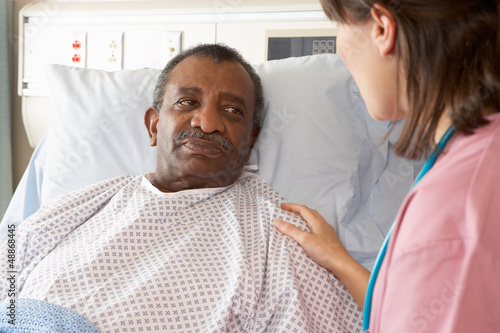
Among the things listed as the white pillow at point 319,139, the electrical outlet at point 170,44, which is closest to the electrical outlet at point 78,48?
the electrical outlet at point 170,44

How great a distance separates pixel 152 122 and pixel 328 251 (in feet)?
2.50

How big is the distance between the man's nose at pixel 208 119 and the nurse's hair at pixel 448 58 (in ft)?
2.53

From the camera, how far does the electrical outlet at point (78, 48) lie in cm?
253

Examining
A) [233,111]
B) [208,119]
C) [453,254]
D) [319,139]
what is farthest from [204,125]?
[453,254]

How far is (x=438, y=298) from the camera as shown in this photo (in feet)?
1.98

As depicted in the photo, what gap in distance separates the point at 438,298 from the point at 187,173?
37.7 inches

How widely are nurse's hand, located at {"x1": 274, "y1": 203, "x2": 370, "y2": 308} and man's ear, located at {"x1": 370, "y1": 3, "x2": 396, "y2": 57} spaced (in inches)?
23.4

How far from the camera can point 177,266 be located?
1227mm

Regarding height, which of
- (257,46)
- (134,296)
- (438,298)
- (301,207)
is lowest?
(134,296)

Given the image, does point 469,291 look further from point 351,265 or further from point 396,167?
point 396,167

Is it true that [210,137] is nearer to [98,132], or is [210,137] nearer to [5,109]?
[98,132]

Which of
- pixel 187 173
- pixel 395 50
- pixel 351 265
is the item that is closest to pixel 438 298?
pixel 395 50

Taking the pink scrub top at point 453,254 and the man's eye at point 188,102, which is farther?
the man's eye at point 188,102

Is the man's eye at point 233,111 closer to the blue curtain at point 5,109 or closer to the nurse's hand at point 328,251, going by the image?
the nurse's hand at point 328,251
